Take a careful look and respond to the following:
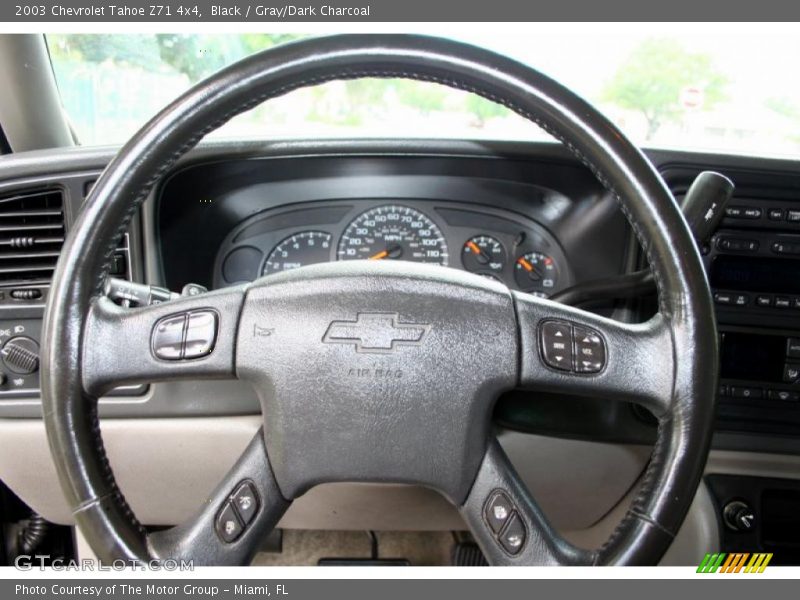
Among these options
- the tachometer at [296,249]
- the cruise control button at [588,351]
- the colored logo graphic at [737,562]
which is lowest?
the colored logo graphic at [737,562]

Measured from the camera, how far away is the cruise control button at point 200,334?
869 mm

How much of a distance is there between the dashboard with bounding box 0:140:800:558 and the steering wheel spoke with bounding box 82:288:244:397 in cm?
51

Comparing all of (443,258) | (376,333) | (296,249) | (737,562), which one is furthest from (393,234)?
(737,562)

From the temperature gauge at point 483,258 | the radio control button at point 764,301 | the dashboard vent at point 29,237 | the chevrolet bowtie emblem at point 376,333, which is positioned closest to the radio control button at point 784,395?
the radio control button at point 764,301

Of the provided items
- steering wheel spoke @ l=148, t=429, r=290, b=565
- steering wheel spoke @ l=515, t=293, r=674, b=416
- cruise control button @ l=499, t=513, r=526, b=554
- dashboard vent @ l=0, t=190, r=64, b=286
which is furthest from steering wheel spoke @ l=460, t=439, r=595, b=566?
dashboard vent @ l=0, t=190, r=64, b=286

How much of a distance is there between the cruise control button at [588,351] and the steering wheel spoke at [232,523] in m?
0.43

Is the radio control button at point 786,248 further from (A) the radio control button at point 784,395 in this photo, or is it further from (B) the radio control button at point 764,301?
(A) the radio control button at point 784,395

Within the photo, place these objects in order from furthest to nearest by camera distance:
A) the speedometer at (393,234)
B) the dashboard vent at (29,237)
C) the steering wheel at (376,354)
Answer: the speedometer at (393,234), the dashboard vent at (29,237), the steering wheel at (376,354)

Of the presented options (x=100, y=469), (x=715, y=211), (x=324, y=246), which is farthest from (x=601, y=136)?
(x=324, y=246)

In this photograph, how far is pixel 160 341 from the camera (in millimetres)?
871

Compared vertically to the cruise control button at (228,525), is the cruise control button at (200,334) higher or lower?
higher

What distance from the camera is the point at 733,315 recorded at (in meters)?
1.39

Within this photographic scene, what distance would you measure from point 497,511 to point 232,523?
342 millimetres

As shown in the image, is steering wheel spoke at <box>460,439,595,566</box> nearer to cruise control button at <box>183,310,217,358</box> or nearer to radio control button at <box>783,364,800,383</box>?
cruise control button at <box>183,310,217,358</box>
